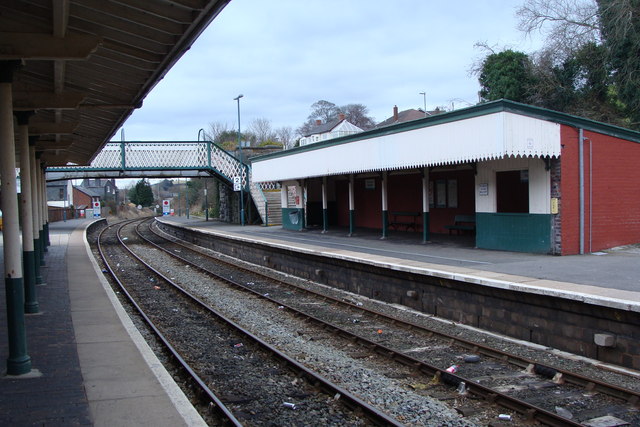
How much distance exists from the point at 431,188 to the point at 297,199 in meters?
7.72

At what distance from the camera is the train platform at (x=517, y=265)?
820cm

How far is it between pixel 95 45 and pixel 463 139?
32.7ft

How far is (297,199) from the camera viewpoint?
84.4ft

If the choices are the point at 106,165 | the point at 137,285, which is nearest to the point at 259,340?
the point at 137,285

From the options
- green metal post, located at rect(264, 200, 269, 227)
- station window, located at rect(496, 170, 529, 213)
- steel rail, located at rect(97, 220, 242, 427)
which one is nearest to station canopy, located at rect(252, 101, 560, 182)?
station window, located at rect(496, 170, 529, 213)

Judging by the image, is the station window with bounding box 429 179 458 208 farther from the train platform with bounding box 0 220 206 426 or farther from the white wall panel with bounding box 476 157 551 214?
the train platform with bounding box 0 220 206 426

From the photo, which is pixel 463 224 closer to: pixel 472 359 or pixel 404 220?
pixel 404 220

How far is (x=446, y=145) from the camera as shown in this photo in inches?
574

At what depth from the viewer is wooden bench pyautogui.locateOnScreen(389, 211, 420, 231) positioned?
20859 mm

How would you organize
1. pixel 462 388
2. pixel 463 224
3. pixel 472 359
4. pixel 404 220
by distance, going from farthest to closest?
1. pixel 404 220
2. pixel 463 224
3. pixel 472 359
4. pixel 462 388

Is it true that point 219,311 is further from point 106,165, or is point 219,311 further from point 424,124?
point 106,165

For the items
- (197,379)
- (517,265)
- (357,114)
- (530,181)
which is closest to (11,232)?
(197,379)

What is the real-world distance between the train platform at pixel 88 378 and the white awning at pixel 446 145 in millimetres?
8880

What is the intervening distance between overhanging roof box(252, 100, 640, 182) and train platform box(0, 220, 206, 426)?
8904 mm
